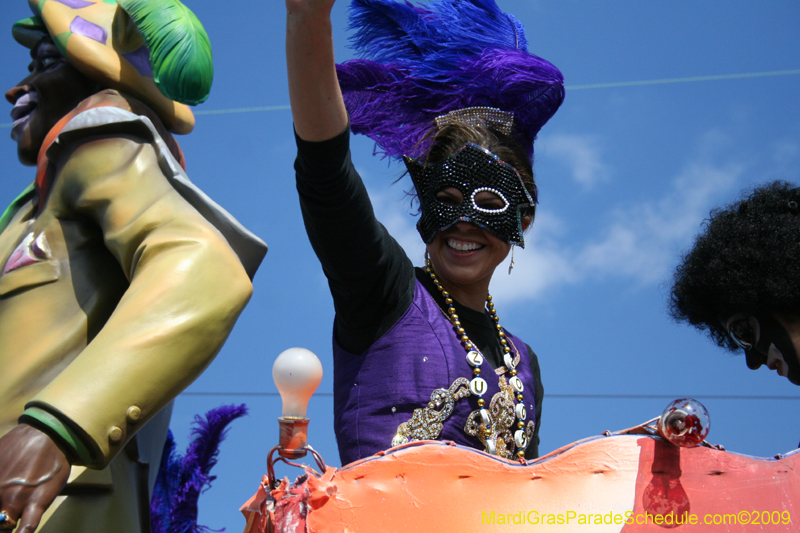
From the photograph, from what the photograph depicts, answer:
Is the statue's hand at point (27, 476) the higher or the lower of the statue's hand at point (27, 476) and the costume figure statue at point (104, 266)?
the lower

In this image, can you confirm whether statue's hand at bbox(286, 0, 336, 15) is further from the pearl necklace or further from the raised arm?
the pearl necklace

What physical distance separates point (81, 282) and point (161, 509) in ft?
2.82

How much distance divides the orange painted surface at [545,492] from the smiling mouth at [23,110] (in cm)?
111

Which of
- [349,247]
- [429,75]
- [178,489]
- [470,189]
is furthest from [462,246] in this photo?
[178,489]

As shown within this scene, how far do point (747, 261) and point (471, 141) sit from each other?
80 centimetres

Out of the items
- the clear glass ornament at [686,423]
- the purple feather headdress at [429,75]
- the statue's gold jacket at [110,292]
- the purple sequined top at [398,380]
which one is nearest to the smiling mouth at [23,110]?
the statue's gold jacket at [110,292]

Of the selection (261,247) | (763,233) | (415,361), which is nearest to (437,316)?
(415,361)

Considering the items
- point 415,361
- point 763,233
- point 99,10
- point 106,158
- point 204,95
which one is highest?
point 763,233

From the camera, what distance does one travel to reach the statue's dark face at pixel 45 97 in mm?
1942

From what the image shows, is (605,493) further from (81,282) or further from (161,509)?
(161,509)

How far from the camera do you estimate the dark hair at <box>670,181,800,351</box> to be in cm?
207

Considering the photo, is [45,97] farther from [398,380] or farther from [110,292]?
[398,380]

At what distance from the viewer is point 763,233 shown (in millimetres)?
2168

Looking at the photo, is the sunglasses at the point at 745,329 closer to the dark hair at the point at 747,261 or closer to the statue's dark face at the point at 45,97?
the dark hair at the point at 747,261
